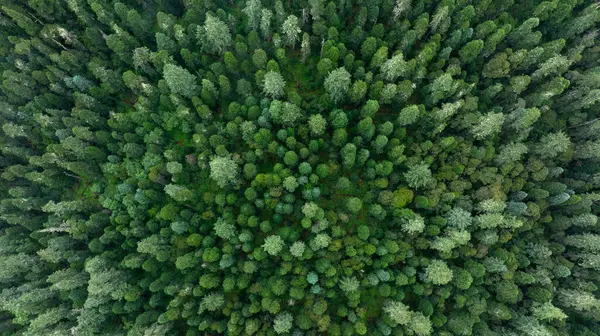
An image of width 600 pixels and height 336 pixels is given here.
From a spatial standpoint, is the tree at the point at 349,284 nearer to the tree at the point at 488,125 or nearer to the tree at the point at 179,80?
the tree at the point at 488,125

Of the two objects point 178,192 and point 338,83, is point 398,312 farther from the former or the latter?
point 178,192

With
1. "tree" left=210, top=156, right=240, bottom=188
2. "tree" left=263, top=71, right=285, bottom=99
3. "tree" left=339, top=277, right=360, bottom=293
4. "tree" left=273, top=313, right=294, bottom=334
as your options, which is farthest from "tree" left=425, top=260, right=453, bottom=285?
"tree" left=263, top=71, right=285, bottom=99

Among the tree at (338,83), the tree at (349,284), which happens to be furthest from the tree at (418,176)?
the tree at (349,284)

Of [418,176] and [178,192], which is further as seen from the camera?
[418,176]

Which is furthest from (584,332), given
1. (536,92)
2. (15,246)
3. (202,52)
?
(15,246)

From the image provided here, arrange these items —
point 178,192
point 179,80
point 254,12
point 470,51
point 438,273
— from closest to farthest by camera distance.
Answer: point 438,273
point 178,192
point 179,80
point 470,51
point 254,12

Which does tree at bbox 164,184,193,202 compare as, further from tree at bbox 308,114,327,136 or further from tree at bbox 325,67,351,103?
tree at bbox 325,67,351,103

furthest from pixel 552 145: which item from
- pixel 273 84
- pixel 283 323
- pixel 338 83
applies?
pixel 283 323
